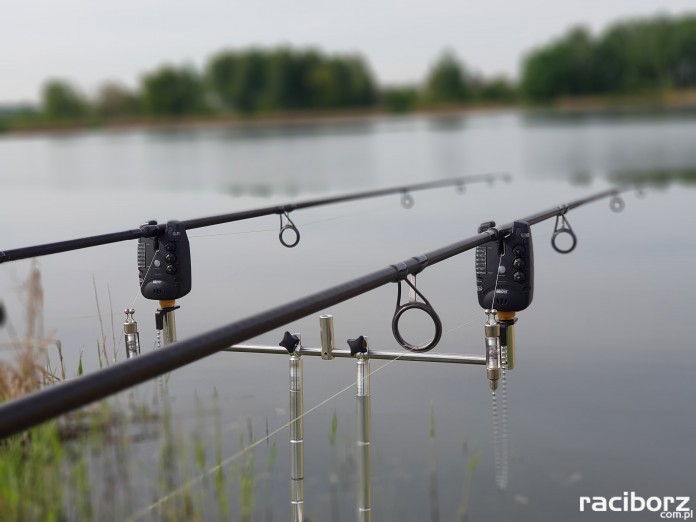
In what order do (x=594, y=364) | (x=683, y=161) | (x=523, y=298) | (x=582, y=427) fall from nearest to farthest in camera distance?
(x=523, y=298) → (x=582, y=427) → (x=594, y=364) → (x=683, y=161)

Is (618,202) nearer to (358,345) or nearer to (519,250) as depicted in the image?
(519,250)

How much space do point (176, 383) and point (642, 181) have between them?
16007 mm

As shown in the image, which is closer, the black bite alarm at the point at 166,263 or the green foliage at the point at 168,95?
the black bite alarm at the point at 166,263

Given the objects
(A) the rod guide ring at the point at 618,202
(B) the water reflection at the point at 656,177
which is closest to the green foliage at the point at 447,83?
(B) the water reflection at the point at 656,177

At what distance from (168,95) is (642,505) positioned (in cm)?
7747

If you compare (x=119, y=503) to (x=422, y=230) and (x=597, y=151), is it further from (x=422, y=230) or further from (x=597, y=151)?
(x=597, y=151)

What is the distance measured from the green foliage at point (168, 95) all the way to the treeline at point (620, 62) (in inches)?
1110

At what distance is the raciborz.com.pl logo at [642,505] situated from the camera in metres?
4.64

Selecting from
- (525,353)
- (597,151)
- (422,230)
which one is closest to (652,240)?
(422,230)

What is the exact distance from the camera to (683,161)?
24.4 m

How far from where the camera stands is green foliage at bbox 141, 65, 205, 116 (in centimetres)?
7862

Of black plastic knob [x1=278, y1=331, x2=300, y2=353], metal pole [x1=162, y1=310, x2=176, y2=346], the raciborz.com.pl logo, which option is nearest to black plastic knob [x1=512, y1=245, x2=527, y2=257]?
black plastic knob [x1=278, y1=331, x2=300, y2=353]

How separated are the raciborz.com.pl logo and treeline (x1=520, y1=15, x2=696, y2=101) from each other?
267 ft

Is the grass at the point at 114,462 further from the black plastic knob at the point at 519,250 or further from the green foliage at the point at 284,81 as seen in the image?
the green foliage at the point at 284,81
